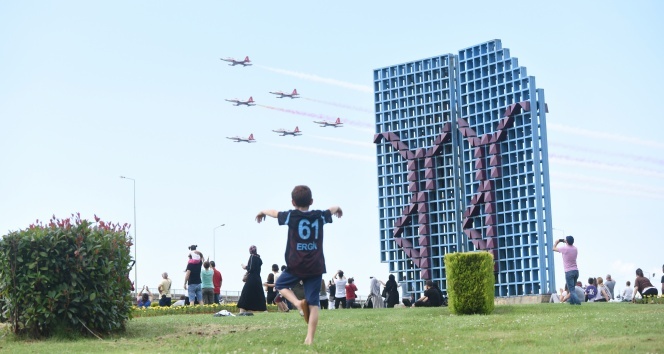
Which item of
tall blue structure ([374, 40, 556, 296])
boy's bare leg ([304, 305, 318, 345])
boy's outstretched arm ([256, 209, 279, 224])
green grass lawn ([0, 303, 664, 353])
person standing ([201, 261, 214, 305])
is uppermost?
tall blue structure ([374, 40, 556, 296])

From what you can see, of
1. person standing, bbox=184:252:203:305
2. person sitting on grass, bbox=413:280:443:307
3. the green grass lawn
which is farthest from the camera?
person standing, bbox=184:252:203:305

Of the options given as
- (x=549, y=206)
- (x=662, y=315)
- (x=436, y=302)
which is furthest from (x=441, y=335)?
(x=549, y=206)

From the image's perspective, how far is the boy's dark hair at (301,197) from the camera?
48.4ft

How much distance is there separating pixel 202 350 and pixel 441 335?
4.12 meters

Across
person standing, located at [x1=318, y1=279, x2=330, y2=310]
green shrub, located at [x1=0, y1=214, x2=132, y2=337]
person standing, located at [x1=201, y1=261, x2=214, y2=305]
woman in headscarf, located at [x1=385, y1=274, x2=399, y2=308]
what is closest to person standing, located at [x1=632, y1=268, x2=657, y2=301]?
woman in headscarf, located at [x1=385, y1=274, x2=399, y2=308]

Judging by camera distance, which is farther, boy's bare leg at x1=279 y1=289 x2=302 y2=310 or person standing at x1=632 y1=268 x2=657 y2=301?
person standing at x1=632 y1=268 x2=657 y2=301

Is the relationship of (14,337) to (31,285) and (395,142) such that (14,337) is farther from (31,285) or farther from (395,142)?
(395,142)

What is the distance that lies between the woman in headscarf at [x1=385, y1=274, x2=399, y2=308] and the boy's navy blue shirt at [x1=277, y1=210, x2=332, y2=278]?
23022 mm

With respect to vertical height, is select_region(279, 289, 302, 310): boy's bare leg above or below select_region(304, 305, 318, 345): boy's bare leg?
above

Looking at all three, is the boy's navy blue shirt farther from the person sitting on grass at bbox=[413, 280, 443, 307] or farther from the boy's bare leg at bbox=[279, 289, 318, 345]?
the person sitting on grass at bbox=[413, 280, 443, 307]

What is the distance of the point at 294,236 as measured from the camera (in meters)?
14.5

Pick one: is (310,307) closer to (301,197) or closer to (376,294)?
(301,197)

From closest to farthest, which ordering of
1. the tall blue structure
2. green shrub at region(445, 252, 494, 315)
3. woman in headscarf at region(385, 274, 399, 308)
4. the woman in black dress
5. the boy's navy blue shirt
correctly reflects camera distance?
the boy's navy blue shirt < green shrub at region(445, 252, 494, 315) < the woman in black dress < woman in headscarf at region(385, 274, 399, 308) < the tall blue structure

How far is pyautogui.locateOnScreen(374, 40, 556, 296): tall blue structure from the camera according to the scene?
40.4 m
